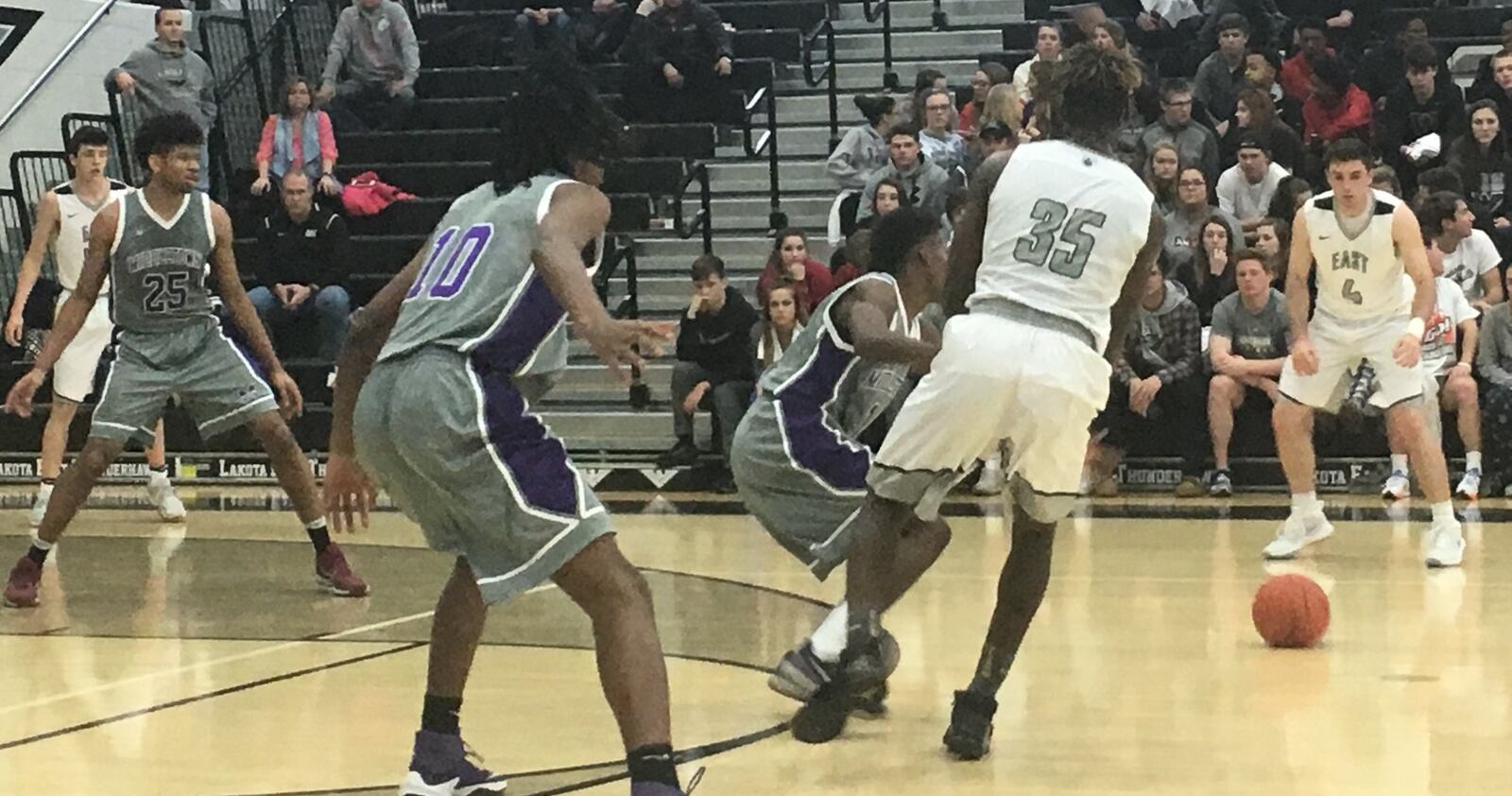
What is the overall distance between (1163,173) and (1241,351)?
52.0 inches

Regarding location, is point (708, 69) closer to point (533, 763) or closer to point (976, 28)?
point (976, 28)

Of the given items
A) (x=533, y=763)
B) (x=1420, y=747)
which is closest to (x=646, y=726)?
(x=533, y=763)

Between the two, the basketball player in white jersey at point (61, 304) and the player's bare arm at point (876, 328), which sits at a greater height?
the player's bare arm at point (876, 328)

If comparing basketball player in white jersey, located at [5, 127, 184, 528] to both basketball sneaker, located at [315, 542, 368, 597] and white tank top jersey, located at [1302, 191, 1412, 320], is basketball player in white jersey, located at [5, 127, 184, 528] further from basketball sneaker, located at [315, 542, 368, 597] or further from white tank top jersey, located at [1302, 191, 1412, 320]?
white tank top jersey, located at [1302, 191, 1412, 320]

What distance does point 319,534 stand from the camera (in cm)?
816

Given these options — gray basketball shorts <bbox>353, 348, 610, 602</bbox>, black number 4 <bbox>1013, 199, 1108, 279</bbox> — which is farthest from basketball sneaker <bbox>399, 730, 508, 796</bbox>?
black number 4 <bbox>1013, 199, 1108, 279</bbox>

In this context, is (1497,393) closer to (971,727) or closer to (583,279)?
(971,727)

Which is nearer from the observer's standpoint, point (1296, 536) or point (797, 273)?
point (1296, 536)

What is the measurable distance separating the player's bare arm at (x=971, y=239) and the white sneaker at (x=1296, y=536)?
406 cm

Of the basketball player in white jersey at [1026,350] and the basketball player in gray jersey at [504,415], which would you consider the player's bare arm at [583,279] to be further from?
the basketball player in white jersey at [1026,350]

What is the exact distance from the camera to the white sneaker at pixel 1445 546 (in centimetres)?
863

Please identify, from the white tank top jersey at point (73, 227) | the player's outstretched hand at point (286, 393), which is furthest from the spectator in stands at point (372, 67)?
the player's outstretched hand at point (286, 393)

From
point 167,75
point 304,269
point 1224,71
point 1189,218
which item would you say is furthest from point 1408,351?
point 167,75

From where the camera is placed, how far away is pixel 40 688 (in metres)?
6.32
